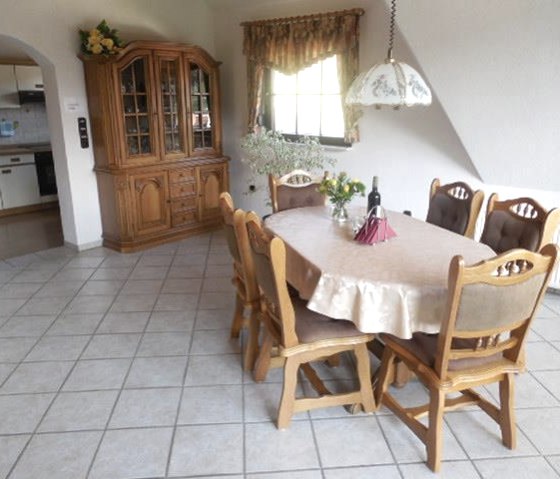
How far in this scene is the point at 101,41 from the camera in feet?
13.7

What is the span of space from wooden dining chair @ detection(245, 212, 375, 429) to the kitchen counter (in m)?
4.98

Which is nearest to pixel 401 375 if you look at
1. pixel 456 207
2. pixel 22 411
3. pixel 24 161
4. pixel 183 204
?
pixel 456 207

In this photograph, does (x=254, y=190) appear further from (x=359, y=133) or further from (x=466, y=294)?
(x=466, y=294)

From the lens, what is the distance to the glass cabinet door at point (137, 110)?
14.9 ft

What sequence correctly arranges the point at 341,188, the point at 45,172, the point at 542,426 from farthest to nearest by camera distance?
the point at 45,172 < the point at 341,188 < the point at 542,426

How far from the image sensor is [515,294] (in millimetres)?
1760

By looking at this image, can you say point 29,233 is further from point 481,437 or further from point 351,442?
point 481,437

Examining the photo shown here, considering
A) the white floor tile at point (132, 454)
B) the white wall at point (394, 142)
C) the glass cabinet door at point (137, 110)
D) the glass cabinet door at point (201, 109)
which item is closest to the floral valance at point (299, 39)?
the white wall at point (394, 142)

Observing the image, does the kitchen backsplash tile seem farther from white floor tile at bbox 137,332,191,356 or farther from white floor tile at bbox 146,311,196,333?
white floor tile at bbox 137,332,191,356

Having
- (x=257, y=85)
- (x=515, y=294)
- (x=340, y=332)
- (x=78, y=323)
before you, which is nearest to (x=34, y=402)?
(x=78, y=323)

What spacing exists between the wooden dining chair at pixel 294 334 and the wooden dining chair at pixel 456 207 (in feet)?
4.01

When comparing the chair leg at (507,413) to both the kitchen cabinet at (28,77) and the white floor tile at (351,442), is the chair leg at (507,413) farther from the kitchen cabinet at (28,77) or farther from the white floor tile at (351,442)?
the kitchen cabinet at (28,77)

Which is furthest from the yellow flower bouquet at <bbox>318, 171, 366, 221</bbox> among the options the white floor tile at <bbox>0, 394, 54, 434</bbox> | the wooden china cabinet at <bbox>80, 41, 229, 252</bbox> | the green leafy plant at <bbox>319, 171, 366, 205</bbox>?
the wooden china cabinet at <bbox>80, 41, 229, 252</bbox>

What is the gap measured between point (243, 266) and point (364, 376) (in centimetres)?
81
